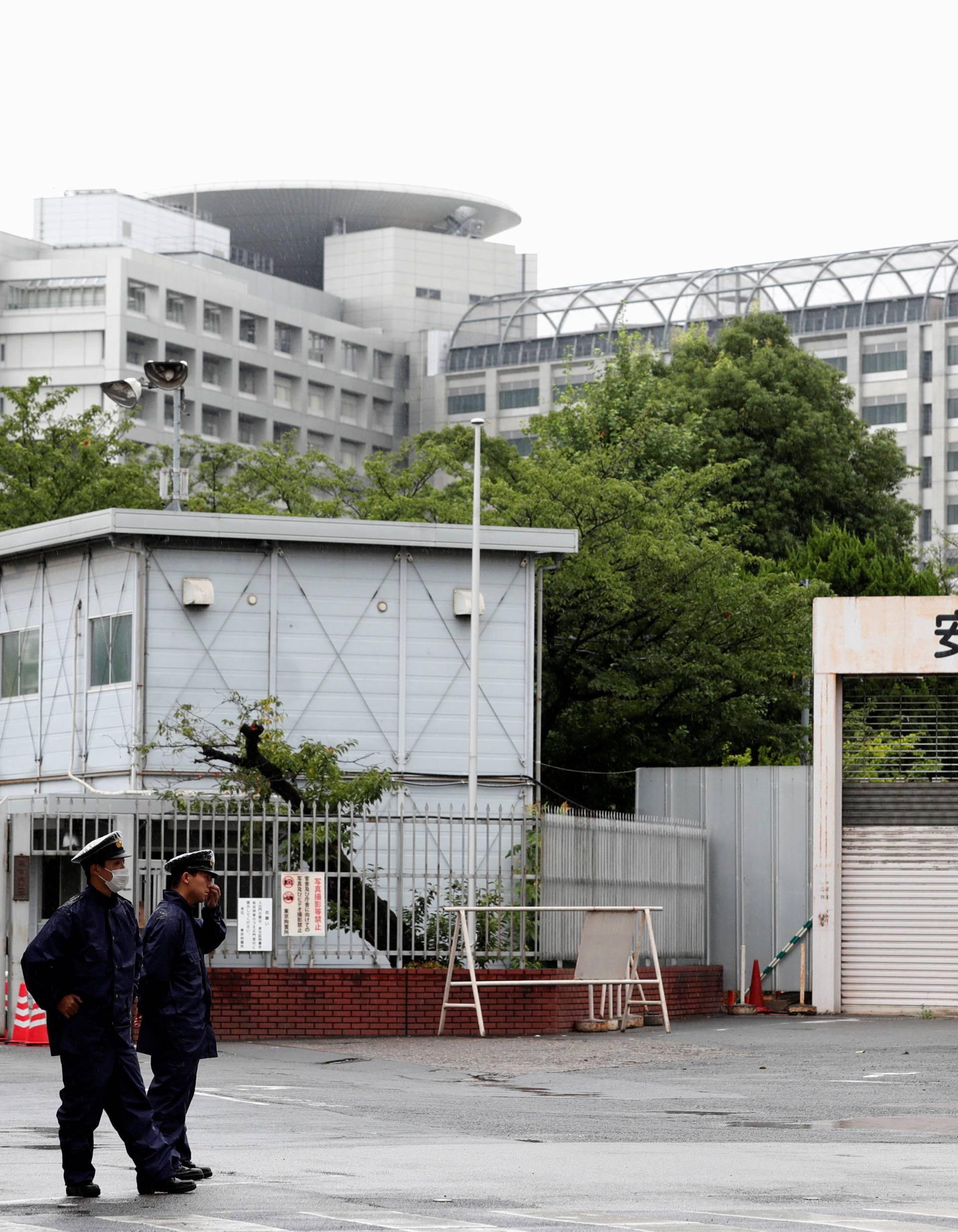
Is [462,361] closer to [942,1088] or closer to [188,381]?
[188,381]

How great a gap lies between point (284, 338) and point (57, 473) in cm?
7575

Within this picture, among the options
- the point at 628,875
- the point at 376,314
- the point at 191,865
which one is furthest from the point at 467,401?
the point at 191,865

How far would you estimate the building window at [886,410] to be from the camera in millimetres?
106438

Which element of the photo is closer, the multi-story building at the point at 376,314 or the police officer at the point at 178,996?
the police officer at the point at 178,996

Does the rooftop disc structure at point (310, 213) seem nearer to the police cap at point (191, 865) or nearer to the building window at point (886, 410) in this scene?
the building window at point (886, 410)

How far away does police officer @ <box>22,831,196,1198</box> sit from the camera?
10.5 meters

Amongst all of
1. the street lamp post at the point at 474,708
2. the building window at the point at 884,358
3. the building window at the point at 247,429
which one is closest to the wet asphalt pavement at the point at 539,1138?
the street lamp post at the point at 474,708

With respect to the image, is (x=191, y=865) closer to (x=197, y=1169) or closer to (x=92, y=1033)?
(x=92, y=1033)

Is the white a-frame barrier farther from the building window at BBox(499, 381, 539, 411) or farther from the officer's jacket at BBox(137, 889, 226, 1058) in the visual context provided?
the building window at BBox(499, 381, 539, 411)

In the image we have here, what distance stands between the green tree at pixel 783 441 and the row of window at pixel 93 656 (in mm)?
22247

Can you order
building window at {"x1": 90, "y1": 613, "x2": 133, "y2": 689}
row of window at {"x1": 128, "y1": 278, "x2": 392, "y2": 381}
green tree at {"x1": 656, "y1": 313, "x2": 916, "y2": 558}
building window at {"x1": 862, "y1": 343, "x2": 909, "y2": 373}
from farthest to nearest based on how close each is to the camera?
row of window at {"x1": 128, "y1": 278, "x2": 392, "y2": 381}
building window at {"x1": 862, "y1": 343, "x2": 909, "y2": 373}
green tree at {"x1": 656, "y1": 313, "x2": 916, "y2": 558}
building window at {"x1": 90, "y1": 613, "x2": 133, "y2": 689}

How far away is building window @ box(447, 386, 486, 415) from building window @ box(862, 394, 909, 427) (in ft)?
72.4

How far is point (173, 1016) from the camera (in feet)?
36.6

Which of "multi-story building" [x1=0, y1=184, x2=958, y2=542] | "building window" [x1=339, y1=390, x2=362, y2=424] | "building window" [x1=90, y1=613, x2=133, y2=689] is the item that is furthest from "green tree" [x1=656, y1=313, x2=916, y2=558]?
"building window" [x1=339, y1=390, x2=362, y2=424]
